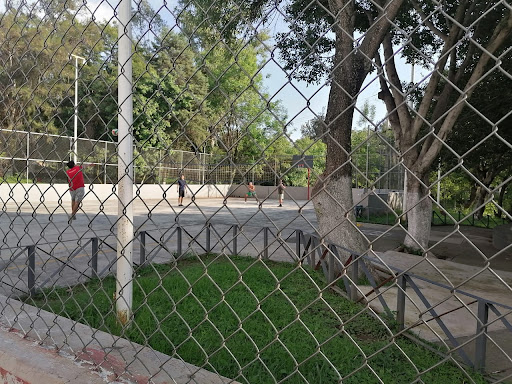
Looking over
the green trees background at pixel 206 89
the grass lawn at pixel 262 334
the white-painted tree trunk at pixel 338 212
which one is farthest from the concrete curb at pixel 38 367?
the white-painted tree trunk at pixel 338 212

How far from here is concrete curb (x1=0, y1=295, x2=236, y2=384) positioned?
171 cm

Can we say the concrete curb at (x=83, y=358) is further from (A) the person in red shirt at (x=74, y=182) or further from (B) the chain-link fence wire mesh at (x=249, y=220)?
(A) the person in red shirt at (x=74, y=182)

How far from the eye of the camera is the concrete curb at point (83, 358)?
5.62ft

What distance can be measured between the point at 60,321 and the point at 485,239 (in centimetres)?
1320

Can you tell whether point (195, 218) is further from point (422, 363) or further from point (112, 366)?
point (112, 366)

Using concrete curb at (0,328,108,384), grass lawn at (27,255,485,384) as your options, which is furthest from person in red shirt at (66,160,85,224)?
concrete curb at (0,328,108,384)

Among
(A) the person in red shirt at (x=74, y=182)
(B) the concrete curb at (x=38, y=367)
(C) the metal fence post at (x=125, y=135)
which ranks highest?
(C) the metal fence post at (x=125, y=135)

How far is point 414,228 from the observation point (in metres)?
9.13

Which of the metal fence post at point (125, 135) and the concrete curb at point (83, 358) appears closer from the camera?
the concrete curb at point (83, 358)

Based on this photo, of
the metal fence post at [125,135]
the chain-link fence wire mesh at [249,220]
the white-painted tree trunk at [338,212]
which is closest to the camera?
the chain-link fence wire mesh at [249,220]

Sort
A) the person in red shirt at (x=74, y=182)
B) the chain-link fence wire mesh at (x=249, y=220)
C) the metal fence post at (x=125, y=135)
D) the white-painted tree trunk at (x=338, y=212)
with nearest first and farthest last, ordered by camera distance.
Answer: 1. the chain-link fence wire mesh at (x=249, y=220)
2. the metal fence post at (x=125, y=135)
3. the person in red shirt at (x=74, y=182)
4. the white-painted tree trunk at (x=338, y=212)

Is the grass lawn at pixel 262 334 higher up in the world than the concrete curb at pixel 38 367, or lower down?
lower down

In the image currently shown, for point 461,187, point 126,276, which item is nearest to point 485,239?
point 126,276

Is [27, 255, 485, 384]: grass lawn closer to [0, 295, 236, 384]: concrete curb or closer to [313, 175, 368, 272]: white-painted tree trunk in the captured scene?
[0, 295, 236, 384]: concrete curb
